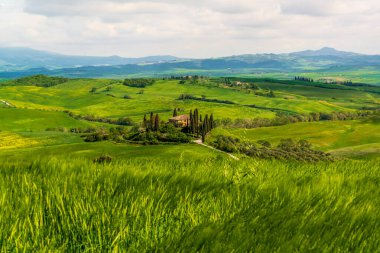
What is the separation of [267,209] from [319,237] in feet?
2.40

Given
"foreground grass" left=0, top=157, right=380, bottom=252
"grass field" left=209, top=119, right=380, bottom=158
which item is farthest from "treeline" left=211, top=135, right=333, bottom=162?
"grass field" left=209, top=119, right=380, bottom=158

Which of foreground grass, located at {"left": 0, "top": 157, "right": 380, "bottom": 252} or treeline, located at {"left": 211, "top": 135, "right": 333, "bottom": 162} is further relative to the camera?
treeline, located at {"left": 211, "top": 135, "right": 333, "bottom": 162}

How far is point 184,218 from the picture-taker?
2.98m

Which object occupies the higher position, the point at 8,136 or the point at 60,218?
the point at 60,218

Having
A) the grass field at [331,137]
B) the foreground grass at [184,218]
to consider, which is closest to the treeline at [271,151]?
the foreground grass at [184,218]

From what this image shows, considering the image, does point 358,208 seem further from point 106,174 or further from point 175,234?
point 106,174

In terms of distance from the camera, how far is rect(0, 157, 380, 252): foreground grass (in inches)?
94.4

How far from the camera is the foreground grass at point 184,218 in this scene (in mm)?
2398

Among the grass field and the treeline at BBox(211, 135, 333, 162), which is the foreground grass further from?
the grass field

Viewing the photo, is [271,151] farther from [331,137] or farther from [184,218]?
[331,137]

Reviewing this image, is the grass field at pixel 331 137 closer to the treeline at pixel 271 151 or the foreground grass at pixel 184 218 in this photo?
the treeline at pixel 271 151

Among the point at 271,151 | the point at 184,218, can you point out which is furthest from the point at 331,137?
the point at 184,218

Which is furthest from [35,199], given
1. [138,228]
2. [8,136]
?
[8,136]

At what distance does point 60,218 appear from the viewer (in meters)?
2.92
